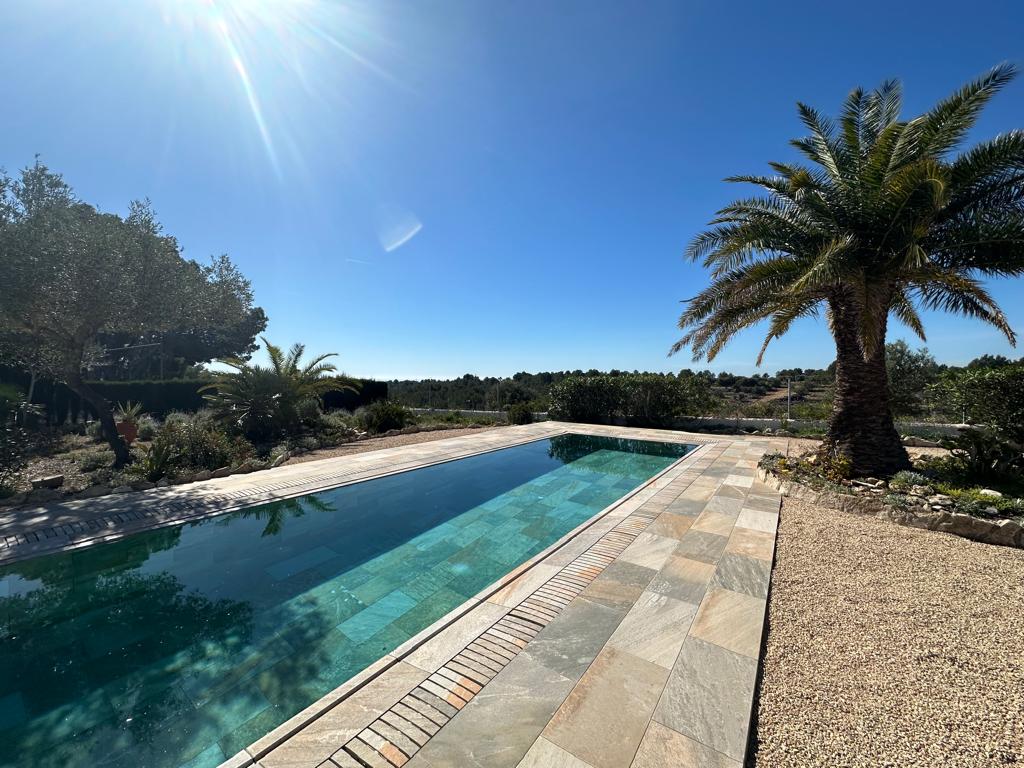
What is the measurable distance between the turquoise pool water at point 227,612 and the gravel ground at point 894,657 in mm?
2565

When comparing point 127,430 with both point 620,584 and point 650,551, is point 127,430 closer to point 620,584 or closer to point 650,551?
point 620,584

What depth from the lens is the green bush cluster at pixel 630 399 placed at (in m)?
13.9

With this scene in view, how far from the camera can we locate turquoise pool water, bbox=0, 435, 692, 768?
2361 mm

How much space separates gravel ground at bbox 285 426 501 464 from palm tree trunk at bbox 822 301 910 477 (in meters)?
10.0

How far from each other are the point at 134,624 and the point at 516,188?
11.4m

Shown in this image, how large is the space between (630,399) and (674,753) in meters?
13.4

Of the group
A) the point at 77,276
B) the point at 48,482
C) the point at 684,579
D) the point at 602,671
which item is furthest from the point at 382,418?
the point at 602,671

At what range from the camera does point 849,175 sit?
20.2 feet

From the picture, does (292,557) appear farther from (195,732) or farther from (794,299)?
(794,299)

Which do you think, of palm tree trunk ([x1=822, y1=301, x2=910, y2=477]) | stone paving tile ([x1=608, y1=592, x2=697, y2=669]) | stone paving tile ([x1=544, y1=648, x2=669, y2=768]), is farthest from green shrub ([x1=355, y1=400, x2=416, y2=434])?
palm tree trunk ([x1=822, y1=301, x2=910, y2=477])

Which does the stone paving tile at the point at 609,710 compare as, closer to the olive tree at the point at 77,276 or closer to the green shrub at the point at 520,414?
the olive tree at the point at 77,276

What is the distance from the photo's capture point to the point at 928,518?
15.5 feet

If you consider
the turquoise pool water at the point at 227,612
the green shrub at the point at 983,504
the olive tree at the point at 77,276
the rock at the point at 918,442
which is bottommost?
the turquoise pool water at the point at 227,612

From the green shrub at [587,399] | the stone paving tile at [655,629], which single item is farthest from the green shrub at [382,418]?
the stone paving tile at [655,629]
